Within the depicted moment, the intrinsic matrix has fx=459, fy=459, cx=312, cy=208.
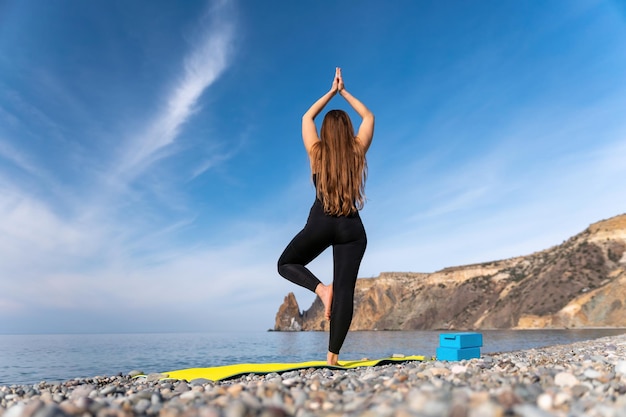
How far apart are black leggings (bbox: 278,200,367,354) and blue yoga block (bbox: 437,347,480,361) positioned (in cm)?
199

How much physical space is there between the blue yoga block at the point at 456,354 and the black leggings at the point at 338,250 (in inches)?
78.3

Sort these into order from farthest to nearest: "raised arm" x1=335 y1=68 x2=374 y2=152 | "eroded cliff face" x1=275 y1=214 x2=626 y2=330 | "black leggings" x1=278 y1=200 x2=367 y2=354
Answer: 1. "eroded cliff face" x1=275 y1=214 x2=626 y2=330
2. "raised arm" x1=335 y1=68 x2=374 y2=152
3. "black leggings" x1=278 y1=200 x2=367 y2=354

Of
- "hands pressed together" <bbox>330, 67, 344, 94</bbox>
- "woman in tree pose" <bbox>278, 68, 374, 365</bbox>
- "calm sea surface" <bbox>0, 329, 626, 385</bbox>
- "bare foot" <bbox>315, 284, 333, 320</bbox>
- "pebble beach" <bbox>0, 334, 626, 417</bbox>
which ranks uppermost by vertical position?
"hands pressed together" <bbox>330, 67, 344, 94</bbox>

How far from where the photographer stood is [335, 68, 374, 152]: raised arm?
217 inches

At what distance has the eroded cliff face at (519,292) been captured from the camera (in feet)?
203

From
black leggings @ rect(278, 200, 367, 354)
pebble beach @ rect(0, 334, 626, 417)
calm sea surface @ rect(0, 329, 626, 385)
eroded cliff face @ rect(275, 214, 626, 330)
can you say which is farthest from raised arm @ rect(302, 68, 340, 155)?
eroded cliff face @ rect(275, 214, 626, 330)

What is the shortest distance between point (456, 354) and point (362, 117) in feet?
11.4

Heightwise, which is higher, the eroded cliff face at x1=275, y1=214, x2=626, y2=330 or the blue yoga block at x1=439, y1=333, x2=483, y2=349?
the eroded cliff face at x1=275, y1=214, x2=626, y2=330

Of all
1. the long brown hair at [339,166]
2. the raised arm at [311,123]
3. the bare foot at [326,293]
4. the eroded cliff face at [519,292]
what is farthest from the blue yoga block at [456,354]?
the eroded cliff face at [519,292]

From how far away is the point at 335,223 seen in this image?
514cm

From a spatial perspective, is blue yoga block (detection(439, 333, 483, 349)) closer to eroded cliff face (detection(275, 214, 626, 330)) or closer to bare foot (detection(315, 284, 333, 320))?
bare foot (detection(315, 284, 333, 320))

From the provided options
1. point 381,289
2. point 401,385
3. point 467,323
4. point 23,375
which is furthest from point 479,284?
point 401,385

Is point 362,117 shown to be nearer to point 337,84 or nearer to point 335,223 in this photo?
point 337,84

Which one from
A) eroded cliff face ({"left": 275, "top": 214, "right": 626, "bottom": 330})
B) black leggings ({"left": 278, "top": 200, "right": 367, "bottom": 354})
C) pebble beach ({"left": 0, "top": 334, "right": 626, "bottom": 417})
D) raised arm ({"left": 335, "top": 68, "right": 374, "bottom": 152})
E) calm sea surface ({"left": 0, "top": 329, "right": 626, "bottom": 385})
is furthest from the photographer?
eroded cliff face ({"left": 275, "top": 214, "right": 626, "bottom": 330})
